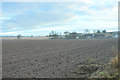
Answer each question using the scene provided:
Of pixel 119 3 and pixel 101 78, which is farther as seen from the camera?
pixel 119 3

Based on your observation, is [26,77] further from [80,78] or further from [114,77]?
[114,77]

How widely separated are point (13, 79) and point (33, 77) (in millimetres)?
796

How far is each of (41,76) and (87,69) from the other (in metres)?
2.29

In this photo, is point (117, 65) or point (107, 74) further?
point (117, 65)

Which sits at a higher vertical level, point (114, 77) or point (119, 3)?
point (119, 3)

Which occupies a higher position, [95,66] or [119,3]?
[119,3]

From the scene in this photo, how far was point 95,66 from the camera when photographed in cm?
898

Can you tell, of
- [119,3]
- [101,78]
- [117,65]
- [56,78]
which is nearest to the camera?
[101,78]

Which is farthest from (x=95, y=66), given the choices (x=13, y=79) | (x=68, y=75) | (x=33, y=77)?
(x=13, y=79)

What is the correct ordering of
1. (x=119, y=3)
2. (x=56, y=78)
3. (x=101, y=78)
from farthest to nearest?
(x=119, y=3), (x=56, y=78), (x=101, y=78)

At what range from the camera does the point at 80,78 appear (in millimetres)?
7273

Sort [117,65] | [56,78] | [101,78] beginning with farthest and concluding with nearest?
1. [117,65]
2. [56,78]
3. [101,78]

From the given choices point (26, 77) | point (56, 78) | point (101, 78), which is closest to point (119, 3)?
point (101, 78)

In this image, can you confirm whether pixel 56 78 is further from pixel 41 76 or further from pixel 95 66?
pixel 95 66
